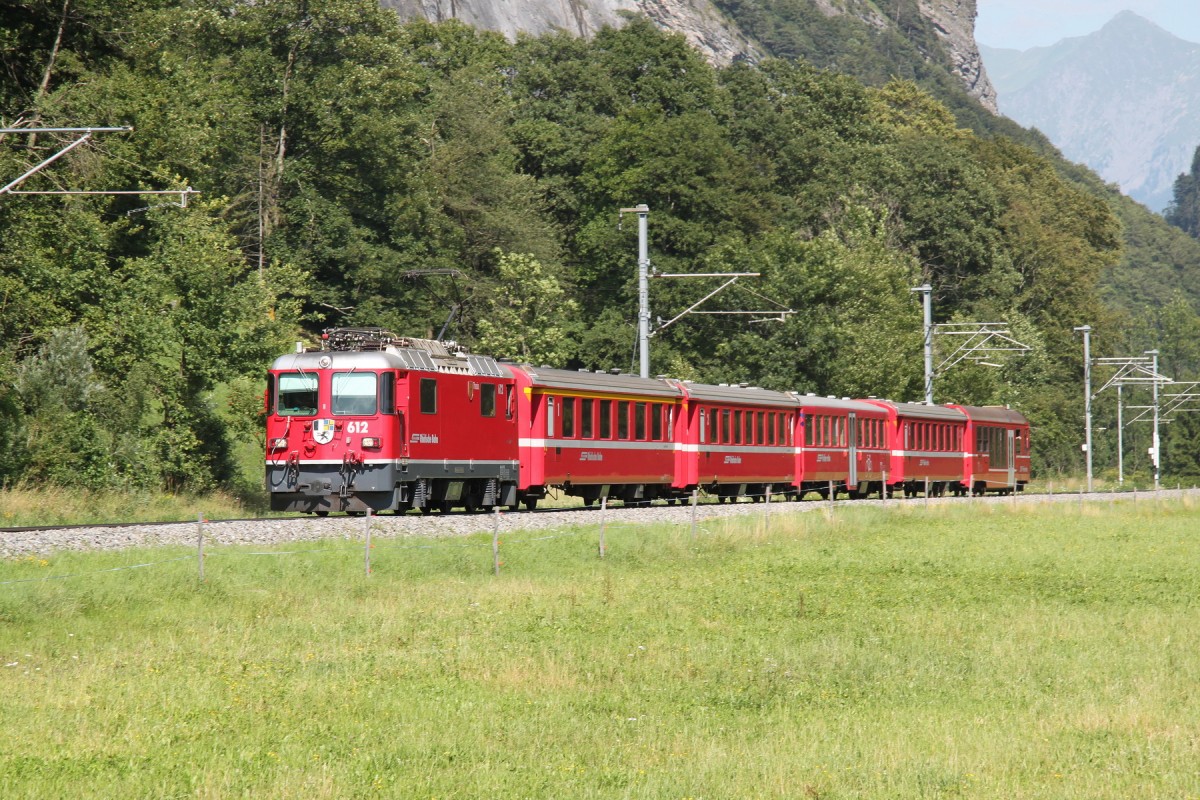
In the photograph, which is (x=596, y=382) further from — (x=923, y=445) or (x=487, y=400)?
(x=923, y=445)

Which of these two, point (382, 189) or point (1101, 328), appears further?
point (1101, 328)

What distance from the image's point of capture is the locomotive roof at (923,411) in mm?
58875

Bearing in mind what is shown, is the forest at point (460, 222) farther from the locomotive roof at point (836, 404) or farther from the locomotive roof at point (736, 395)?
the locomotive roof at point (736, 395)

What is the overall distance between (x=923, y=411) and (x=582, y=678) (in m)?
46.0

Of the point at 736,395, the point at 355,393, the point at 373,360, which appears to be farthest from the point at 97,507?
the point at 736,395

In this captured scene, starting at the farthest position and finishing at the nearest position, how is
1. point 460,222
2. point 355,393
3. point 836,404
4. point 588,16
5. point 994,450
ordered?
point 588,16
point 460,222
point 994,450
point 836,404
point 355,393

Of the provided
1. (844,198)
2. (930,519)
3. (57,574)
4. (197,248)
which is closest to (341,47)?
(197,248)

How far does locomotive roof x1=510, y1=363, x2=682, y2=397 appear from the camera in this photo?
3759 cm

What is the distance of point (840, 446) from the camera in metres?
55.4

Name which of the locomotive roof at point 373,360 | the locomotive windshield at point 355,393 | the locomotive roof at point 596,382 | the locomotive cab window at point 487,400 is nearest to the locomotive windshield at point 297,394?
the locomotive roof at point 373,360

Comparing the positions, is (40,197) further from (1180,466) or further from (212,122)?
(1180,466)

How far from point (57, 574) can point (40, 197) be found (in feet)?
56.1

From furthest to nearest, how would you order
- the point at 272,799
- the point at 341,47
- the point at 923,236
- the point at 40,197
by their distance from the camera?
1. the point at 923,236
2. the point at 341,47
3. the point at 40,197
4. the point at 272,799

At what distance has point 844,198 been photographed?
93000 mm
